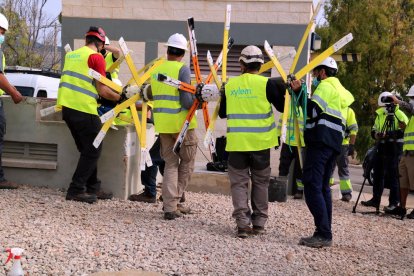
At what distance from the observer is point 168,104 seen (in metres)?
6.54

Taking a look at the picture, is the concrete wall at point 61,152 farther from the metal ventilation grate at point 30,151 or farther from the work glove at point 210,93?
the work glove at point 210,93

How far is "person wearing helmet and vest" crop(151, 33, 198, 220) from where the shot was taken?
648cm

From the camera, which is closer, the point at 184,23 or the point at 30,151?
the point at 30,151

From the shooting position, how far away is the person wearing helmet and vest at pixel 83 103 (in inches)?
269

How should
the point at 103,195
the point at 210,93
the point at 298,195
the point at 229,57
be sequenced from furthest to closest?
1. the point at 229,57
2. the point at 298,195
3. the point at 103,195
4. the point at 210,93

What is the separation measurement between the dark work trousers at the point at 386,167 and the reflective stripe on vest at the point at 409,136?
10.6 inches

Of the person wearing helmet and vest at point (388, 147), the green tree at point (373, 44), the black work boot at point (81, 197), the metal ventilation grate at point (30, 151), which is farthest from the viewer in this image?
the green tree at point (373, 44)

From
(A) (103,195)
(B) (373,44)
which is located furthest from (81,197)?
(B) (373,44)

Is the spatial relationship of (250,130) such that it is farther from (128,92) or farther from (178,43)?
(128,92)

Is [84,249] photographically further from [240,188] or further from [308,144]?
[308,144]

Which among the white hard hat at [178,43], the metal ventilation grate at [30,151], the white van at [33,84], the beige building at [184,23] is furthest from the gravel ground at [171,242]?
the white van at [33,84]

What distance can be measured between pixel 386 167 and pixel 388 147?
31 cm

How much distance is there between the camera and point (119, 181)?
7543 mm

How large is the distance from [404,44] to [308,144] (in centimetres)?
1594
